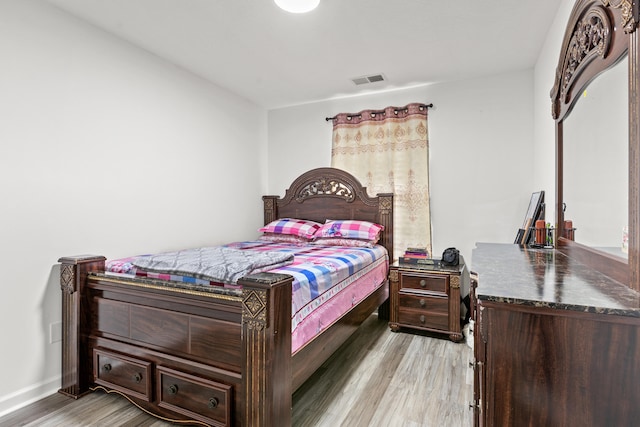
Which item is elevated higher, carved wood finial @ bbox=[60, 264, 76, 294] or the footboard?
carved wood finial @ bbox=[60, 264, 76, 294]

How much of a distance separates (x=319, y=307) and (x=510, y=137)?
2.68m

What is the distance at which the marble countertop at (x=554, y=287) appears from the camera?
0.85m

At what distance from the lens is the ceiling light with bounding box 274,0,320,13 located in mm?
2074

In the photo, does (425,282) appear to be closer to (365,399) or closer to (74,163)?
(365,399)

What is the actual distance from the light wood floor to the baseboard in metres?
0.05

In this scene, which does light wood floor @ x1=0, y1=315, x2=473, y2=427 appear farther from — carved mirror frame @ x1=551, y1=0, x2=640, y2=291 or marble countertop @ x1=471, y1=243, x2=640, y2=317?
carved mirror frame @ x1=551, y1=0, x2=640, y2=291

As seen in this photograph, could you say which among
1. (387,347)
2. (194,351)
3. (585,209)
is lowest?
(387,347)

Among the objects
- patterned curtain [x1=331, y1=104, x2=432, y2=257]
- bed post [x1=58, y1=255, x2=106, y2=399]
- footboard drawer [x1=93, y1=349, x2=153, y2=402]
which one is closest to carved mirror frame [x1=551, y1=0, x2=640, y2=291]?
patterned curtain [x1=331, y1=104, x2=432, y2=257]

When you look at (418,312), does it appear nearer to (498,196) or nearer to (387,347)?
(387,347)

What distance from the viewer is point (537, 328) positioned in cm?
90

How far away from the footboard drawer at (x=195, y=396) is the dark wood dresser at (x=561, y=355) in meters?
1.17

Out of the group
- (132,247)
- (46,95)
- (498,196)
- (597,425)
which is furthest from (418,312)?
(46,95)

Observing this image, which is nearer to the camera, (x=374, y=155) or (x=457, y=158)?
(x=457, y=158)

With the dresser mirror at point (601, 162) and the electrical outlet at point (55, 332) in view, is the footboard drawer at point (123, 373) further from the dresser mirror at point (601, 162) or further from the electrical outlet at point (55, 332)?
the dresser mirror at point (601, 162)
